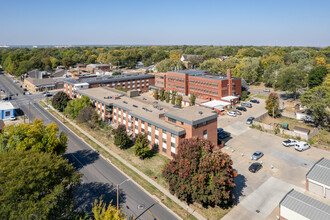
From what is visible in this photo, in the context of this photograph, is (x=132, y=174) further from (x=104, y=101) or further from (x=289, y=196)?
(x=104, y=101)

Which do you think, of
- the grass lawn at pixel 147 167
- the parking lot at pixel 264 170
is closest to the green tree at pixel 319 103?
the parking lot at pixel 264 170

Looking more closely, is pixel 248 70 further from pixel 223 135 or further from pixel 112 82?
pixel 112 82

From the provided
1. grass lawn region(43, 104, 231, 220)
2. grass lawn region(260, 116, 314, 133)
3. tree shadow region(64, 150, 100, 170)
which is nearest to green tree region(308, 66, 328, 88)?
grass lawn region(260, 116, 314, 133)

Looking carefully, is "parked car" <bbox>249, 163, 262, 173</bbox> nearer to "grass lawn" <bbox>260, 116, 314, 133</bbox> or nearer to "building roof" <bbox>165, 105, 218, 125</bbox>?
"building roof" <bbox>165, 105, 218, 125</bbox>

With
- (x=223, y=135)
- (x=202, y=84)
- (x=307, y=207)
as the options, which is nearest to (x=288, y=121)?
(x=223, y=135)

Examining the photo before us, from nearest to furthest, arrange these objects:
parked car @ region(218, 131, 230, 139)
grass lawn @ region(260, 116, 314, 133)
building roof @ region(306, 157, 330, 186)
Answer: building roof @ region(306, 157, 330, 186) < parked car @ region(218, 131, 230, 139) < grass lawn @ region(260, 116, 314, 133)
